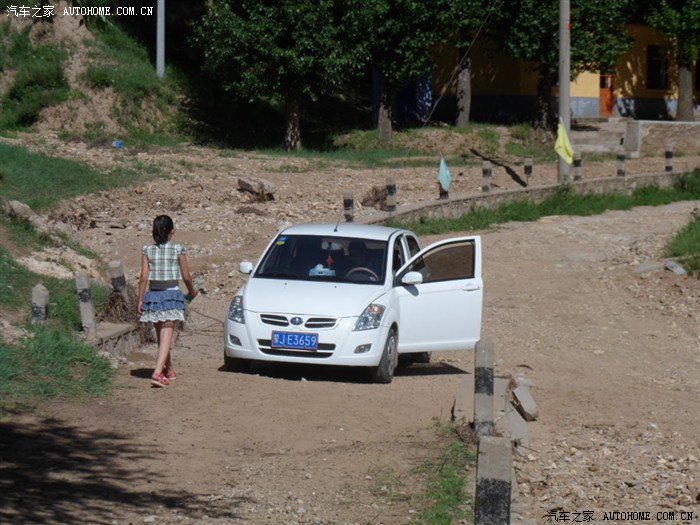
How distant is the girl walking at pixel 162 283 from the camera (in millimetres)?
10266

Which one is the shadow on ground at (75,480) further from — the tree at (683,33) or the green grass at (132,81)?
the tree at (683,33)

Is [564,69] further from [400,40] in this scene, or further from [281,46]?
[400,40]

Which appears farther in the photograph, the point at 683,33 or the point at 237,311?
the point at 683,33

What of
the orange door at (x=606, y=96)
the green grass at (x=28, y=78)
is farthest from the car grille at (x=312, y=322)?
the orange door at (x=606, y=96)

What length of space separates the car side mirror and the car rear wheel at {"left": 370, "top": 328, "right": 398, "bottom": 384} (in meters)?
0.53

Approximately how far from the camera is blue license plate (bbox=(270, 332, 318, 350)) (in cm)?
1130

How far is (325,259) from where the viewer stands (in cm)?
1238

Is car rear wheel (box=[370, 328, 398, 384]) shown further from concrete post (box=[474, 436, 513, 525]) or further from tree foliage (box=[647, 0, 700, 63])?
tree foliage (box=[647, 0, 700, 63])

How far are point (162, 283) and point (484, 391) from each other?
3.13 meters

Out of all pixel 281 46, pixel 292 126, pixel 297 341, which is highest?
pixel 281 46

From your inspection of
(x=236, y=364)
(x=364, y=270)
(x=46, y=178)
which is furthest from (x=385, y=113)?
(x=236, y=364)

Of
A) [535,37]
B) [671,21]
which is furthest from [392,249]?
[671,21]

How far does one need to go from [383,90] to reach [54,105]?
32.9 feet

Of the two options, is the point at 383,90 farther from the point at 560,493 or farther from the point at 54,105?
the point at 560,493
